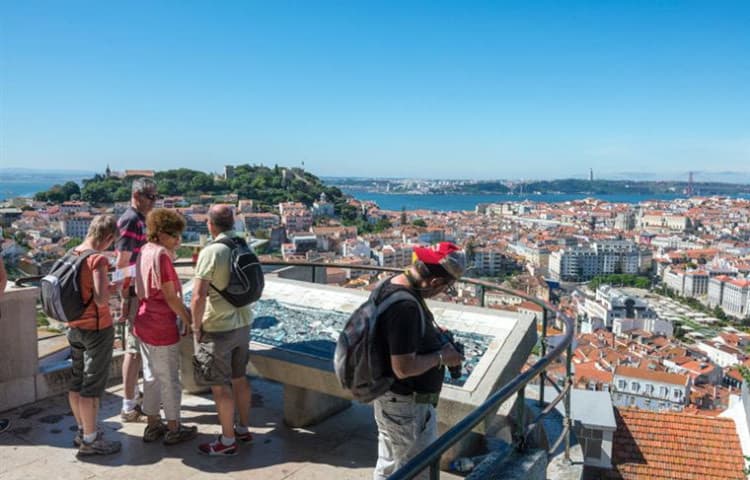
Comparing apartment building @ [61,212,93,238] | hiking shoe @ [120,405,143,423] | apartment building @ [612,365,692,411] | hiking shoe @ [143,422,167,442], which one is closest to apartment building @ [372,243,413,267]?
apartment building @ [61,212,93,238]

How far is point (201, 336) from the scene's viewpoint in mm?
3000

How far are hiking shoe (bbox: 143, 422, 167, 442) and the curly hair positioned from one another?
40.5 inches

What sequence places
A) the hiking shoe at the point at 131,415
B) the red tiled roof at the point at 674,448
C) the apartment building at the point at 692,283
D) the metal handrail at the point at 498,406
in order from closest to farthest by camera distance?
the metal handrail at the point at 498,406, the hiking shoe at the point at 131,415, the red tiled roof at the point at 674,448, the apartment building at the point at 692,283

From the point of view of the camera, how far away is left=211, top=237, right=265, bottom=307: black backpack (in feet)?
9.66

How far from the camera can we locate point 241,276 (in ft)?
9.65

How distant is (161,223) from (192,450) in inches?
47.0

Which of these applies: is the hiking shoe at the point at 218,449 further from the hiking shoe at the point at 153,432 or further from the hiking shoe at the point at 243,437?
the hiking shoe at the point at 153,432

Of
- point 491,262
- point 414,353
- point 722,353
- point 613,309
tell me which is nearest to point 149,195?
point 414,353

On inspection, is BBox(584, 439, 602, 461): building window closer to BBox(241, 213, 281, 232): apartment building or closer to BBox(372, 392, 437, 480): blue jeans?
BBox(372, 392, 437, 480): blue jeans

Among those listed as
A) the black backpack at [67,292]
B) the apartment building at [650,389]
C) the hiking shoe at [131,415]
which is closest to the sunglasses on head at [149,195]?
the black backpack at [67,292]

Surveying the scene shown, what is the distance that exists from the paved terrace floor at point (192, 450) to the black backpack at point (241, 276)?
2.73 feet

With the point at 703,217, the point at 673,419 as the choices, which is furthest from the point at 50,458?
the point at 703,217

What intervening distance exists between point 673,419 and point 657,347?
41.5m

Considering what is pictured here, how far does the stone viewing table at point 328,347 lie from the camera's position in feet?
9.81
